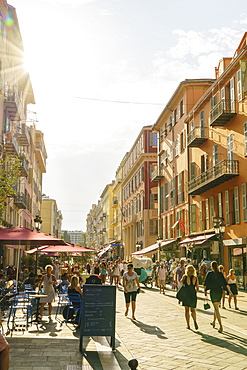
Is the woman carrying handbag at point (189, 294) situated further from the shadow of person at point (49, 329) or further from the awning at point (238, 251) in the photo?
the awning at point (238, 251)

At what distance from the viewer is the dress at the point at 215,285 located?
1163 centimetres

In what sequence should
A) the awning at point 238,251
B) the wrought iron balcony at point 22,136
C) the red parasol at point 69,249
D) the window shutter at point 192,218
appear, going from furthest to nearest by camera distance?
the wrought iron balcony at point 22,136
the window shutter at point 192,218
the awning at point 238,251
the red parasol at point 69,249

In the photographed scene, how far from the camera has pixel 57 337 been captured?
1014 cm

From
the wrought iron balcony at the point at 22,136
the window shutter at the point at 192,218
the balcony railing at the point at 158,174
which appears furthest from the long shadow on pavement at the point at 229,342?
the balcony railing at the point at 158,174

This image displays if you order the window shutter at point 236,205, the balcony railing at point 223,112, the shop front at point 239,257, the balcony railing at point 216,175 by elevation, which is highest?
the balcony railing at point 223,112

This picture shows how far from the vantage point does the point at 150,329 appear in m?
11.4

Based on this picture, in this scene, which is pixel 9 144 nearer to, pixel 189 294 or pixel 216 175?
pixel 216 175

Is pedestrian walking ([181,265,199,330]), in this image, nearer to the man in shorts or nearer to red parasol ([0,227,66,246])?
red parasol ([0,227,66,246])

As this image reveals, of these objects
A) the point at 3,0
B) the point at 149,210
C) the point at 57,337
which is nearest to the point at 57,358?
the point at 57,337

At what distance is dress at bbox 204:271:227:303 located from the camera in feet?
38.2

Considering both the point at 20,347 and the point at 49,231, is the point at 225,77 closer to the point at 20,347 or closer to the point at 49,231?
the point at 20,347

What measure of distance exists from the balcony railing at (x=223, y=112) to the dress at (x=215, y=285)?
1649cm

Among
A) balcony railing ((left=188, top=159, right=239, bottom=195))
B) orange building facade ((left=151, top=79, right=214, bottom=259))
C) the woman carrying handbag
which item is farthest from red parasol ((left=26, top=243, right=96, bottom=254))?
orange building facade ((left=151, top=79, right=214, bottom=259))

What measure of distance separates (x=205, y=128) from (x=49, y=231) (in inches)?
2883
